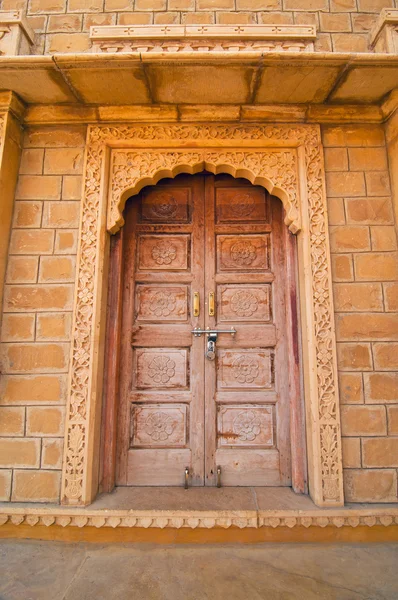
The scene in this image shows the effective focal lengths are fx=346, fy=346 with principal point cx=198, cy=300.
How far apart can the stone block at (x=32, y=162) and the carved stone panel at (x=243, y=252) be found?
4.97 ft

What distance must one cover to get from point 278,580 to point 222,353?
1.42 m

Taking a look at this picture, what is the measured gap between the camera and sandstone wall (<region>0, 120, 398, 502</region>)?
232 cm

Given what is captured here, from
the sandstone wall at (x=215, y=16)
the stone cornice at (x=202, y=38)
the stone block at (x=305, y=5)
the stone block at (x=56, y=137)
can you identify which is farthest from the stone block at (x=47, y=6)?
the stone block at (x=305, y=5)

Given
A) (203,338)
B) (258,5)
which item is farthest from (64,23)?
(203,338)

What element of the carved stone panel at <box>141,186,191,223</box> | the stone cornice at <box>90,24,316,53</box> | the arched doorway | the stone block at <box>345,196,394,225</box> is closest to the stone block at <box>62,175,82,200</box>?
the arched doorway

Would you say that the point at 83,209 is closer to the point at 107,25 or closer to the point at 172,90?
the point at 172,90

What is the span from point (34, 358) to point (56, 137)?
172 cm

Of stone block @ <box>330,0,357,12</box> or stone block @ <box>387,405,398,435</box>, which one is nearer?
stone block @ <box>387,405,398,435</box>

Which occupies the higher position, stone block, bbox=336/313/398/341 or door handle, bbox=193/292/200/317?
door handle, bbox=193/292/200/317

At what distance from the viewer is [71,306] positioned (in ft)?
8.22

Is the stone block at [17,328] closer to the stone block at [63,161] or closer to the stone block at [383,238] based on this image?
the stone block at [63,161]

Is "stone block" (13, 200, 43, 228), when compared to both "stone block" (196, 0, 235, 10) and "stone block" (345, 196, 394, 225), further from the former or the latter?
"stone block" (345, 196, 394, 225)

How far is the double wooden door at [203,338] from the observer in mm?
2605

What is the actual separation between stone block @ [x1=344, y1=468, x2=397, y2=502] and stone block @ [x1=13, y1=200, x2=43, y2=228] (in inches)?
112
